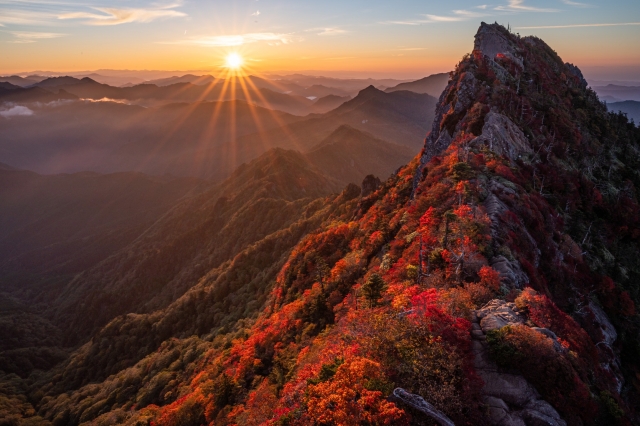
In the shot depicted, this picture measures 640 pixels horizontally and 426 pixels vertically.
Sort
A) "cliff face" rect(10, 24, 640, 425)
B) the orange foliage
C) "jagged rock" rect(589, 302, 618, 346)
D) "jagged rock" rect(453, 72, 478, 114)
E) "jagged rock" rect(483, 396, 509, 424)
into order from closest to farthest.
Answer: the orange foliage
"jagged rock" rect(483, 396, 509, 424)
"cliff face" rect(10, 24, 640, 425)
"jagged rock" rect(589, 302, 618, 346)
"jagged rock" rect(453, 72, 478, 114)

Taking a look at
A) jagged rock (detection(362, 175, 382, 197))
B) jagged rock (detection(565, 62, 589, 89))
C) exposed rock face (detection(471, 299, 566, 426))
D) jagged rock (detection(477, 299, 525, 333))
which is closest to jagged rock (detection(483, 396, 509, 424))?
exposed rock face (detection(471, 299, 566, 426))

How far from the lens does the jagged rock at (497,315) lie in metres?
19.7

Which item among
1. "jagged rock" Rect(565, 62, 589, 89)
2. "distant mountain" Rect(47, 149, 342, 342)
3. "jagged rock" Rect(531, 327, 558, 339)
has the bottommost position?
"distant mountain" Rect(47, 149, 342, 342)

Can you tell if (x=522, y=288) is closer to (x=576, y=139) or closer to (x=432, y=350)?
(x=432, y=350)

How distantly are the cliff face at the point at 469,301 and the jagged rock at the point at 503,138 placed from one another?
336 millimetres

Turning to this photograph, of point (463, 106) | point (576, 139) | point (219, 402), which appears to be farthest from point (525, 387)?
point (576, 139)

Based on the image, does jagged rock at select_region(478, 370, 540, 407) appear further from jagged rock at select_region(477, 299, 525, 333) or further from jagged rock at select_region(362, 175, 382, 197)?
jagged rock at select_region(362, 175, 382, 197)

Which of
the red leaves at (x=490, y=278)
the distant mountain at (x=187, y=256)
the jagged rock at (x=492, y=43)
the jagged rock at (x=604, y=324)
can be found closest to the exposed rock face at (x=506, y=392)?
the red leaves at (x=490, y=278)

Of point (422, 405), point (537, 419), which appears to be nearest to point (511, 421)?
point (537, 419)

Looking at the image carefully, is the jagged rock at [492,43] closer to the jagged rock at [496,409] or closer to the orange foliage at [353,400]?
the jagged rock at [496,409]

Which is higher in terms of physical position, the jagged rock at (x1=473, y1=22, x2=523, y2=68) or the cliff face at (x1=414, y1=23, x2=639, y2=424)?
the jagged rock at (x1=473, y1=22, x2=523, y2=68)

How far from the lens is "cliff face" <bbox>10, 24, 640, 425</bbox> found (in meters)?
17.4

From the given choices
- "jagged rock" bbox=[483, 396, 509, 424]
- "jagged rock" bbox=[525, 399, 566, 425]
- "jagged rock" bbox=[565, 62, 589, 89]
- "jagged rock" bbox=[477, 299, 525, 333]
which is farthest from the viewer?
"jagged rock" bbox=[565, 62, 589, 89]

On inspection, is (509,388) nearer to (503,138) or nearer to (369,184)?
(503,138)
